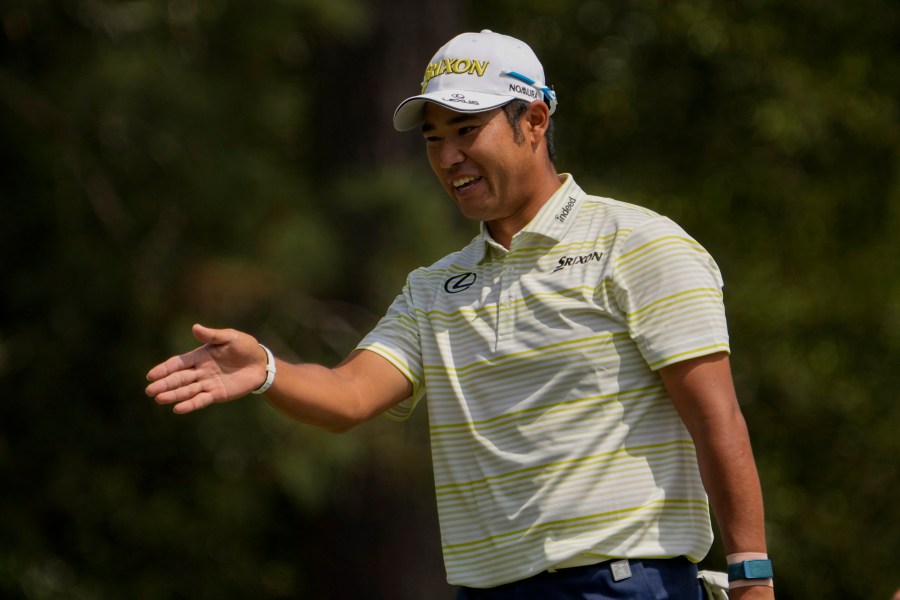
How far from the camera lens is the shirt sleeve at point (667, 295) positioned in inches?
103

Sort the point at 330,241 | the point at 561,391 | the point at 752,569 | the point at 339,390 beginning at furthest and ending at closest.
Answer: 1. the point at 330,241
2. the point at 339,390
3. the point at 561,391
4. the point at 752,569

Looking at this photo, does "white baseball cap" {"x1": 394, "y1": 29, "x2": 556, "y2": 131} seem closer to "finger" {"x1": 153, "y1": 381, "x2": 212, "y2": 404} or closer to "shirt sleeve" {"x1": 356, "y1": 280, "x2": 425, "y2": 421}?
"shirt sleeve" {"x1": 356, "y1": 280, "x2": 425, "y2": 421}

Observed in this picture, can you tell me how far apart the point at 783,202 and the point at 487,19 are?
207 centimetres

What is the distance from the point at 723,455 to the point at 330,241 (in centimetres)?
454

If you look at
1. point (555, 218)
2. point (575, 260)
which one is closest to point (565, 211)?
point (555, 218)

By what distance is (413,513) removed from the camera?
7.23 meters

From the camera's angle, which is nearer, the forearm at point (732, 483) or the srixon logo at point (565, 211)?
the forearm at point (732, 483)

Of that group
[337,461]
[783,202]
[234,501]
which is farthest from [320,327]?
[783,202]

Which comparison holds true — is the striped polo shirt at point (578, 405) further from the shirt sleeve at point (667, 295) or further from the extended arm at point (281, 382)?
the extended arm at point (281, 382)


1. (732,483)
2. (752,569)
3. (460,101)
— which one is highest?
(460,101)

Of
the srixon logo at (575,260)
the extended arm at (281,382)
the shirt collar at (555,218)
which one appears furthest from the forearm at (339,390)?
the srixon logo at (575,260)

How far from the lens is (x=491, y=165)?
9.42 feet

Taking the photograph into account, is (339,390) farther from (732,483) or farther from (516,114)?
(732,483)

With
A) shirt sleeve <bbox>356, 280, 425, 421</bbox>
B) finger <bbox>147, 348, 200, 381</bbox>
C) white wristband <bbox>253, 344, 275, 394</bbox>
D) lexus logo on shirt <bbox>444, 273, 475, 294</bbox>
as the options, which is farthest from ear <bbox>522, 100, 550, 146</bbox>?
finger <bbox>147, 348, 200, 381</bbox>
